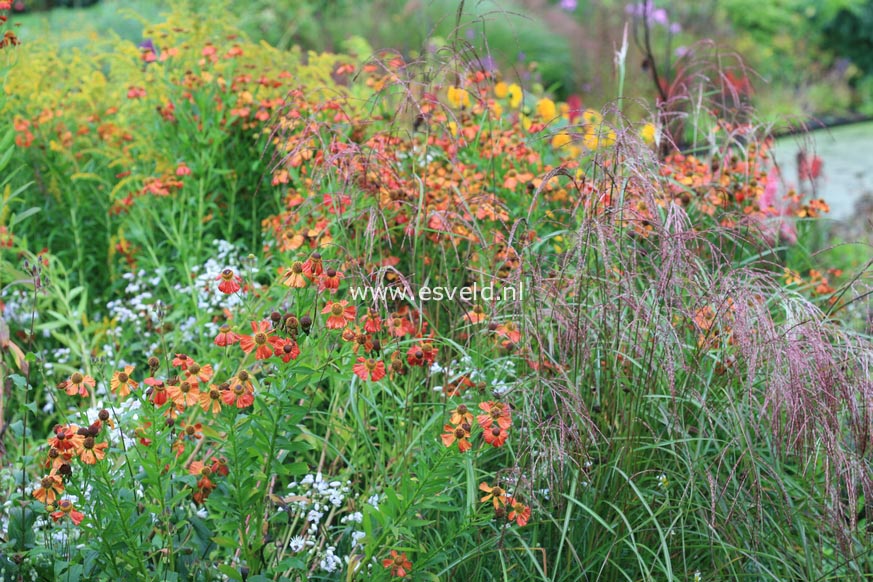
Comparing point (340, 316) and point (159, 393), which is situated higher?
point (340, 316)

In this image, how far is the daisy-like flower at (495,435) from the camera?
1.87m

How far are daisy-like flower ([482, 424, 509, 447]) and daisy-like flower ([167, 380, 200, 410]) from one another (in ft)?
1.94

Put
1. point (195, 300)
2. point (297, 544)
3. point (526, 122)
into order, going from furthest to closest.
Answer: point (526, 122) < point (195, 300) < point (297, 544)

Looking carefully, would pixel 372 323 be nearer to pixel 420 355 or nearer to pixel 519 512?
pixel 420 355

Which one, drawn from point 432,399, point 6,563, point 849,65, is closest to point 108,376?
point 6,563

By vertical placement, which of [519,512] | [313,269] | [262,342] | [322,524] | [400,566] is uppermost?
[313,269]

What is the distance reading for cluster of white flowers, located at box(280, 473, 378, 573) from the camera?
2232 mm

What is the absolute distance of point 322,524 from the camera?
2.39 m

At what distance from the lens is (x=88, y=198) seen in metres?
4.02

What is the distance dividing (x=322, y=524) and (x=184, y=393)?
69 cm

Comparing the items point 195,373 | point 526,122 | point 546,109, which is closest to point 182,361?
point 195,373

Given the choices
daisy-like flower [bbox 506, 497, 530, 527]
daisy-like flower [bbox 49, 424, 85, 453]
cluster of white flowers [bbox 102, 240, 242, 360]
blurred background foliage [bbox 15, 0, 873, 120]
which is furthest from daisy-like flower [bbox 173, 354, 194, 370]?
blurred background foliage [bbox 15, 0, 873, 120]

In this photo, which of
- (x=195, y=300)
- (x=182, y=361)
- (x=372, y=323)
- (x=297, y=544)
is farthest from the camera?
(x=195, y=300)

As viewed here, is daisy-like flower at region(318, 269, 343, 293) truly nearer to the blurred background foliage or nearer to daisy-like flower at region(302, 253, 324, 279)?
daisy-like flower at region(302, 253, 324, 279)
